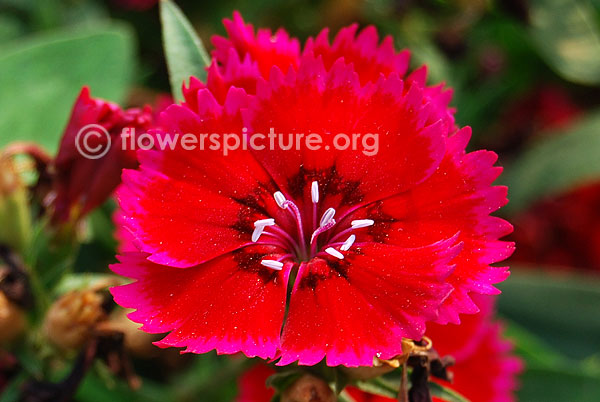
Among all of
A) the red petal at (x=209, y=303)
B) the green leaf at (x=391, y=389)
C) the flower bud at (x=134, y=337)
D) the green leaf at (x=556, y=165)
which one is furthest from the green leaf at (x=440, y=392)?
the green leaf at (x=556, y=165)

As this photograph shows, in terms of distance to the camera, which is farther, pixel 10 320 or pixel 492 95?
pixel 492 95

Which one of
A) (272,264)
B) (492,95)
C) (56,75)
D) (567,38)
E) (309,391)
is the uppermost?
(567,38)

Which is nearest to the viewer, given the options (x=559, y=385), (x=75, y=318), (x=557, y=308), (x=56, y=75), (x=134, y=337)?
(x=75, y=318)

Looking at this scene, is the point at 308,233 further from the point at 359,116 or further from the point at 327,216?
the point at 359,116

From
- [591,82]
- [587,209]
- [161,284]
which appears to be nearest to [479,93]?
[591,82]

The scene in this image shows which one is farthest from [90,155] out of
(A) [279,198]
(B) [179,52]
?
(A) [279,198]

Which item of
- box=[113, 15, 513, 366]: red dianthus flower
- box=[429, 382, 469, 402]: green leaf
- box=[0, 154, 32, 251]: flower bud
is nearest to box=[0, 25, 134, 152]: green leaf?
box=[0, 154, 32, 251]: flower bud
